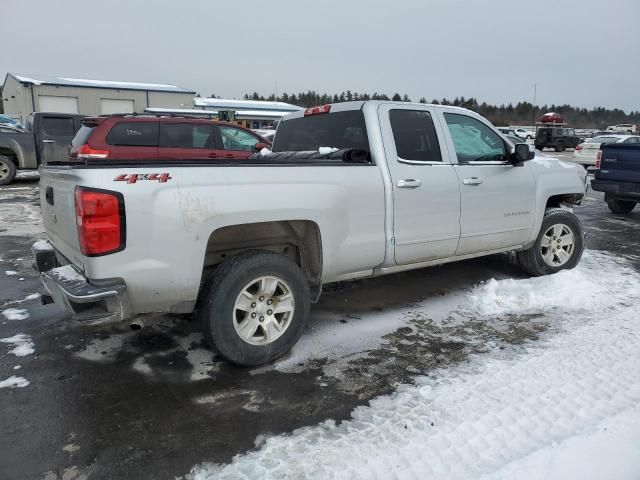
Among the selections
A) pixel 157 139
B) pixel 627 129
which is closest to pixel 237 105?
pixel 157 139

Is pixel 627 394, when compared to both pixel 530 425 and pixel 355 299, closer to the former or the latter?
pixel 530 425

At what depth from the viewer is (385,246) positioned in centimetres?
400

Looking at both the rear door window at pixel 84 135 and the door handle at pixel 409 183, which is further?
the rear door window at pixel 84 135

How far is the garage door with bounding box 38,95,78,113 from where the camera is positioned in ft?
144

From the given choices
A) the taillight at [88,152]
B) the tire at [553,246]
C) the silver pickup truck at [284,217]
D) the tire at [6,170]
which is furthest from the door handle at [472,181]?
the tire at [6,170]

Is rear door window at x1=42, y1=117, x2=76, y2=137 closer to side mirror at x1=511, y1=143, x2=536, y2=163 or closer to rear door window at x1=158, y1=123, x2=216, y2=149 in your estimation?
rear door window at x1=158, y1=123, x2=216, y2=149

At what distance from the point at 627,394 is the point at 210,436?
2586mm

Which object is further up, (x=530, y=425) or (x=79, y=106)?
(x=79, y=106)

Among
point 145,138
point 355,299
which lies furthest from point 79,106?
point 355,299

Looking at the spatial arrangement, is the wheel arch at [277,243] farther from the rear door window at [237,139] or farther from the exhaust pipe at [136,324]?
the rear door window at [237,139]

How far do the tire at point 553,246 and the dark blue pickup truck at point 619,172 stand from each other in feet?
16.5

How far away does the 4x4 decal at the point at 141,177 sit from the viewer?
284cm

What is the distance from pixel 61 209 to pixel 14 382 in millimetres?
1203

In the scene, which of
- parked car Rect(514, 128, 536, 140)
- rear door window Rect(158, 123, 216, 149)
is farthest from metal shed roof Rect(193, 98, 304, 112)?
rear door window Rect(158, 123, 216, 149)
